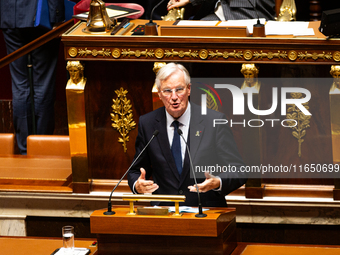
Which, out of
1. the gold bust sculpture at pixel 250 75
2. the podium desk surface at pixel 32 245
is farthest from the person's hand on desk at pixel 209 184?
the gold bust sculpture at pixel 250 75

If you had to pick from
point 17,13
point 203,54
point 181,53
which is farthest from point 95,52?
point 17,13

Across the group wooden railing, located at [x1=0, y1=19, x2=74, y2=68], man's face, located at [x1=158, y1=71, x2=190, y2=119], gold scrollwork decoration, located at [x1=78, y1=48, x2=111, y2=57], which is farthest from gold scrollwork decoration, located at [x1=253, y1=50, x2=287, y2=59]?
wooden railing, located at [x1=0, y1=19, x2=74, y2=68]

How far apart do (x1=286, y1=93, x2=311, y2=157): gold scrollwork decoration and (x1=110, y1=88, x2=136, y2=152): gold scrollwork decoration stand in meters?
0.93

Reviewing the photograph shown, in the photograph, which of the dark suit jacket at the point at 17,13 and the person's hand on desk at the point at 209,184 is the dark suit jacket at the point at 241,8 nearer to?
the dark suit jacket at the point at 17,13

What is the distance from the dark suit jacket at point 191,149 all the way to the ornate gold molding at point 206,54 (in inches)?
23.1

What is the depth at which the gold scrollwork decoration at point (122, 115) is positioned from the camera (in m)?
3.41

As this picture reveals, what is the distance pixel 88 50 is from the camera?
332cm

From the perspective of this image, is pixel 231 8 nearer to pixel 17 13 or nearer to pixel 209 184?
pixel 17 13

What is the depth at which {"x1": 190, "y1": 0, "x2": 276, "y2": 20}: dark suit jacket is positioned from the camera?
3834 mm

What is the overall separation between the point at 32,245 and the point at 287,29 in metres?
1.85

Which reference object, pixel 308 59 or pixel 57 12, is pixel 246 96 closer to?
pixel 308 59

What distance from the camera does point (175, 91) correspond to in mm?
2586

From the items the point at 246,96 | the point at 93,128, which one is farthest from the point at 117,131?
the point at 246,96

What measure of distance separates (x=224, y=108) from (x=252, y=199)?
553 mm
